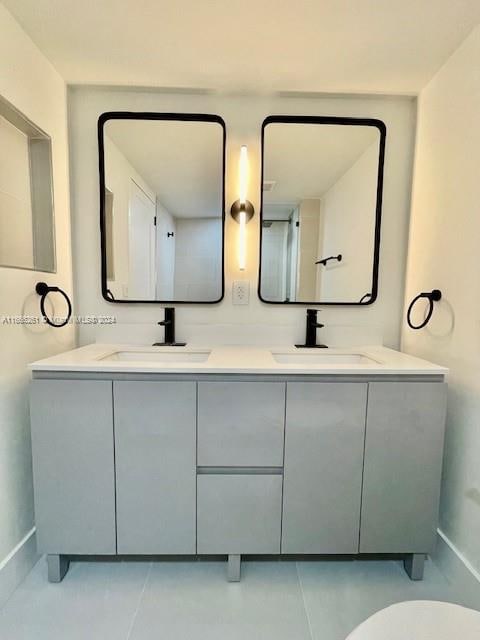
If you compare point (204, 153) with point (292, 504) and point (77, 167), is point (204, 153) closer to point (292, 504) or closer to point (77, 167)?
point (77, 167)

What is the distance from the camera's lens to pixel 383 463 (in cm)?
118

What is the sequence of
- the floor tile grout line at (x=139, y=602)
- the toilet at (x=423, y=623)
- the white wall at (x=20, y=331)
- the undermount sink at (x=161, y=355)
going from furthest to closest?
the undermount sink at (x=161, y=355) < the white wall at (x=20, y=331) < the floor tile grout line at (x=139, y=602) < the toilet at (x=423, y=623)

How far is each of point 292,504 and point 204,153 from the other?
1.60 m

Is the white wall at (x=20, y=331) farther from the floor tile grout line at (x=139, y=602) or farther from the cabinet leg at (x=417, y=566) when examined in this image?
the cabinet leg at (x=417, y=566)

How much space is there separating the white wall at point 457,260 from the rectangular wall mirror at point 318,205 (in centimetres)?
24

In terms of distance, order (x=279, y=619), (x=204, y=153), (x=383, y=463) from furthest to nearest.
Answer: (x=204, y=153)
(x=383, y=463)
(x=279, y=619)

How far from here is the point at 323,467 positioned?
1167 millimetres

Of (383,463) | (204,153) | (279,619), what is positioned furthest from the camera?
(204,153)

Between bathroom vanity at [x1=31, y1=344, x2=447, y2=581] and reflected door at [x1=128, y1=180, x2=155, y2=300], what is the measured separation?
1.71 ft

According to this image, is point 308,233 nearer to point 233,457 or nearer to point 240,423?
point 240,423

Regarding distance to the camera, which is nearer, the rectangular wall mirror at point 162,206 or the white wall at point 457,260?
the white wall at point 457,260

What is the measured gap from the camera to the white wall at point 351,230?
157 cm

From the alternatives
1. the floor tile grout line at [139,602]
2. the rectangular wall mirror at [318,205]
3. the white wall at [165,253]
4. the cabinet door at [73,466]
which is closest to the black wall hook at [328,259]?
the rectangular wall mirror at [318,205]

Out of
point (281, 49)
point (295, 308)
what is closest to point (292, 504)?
point (295, 308)
